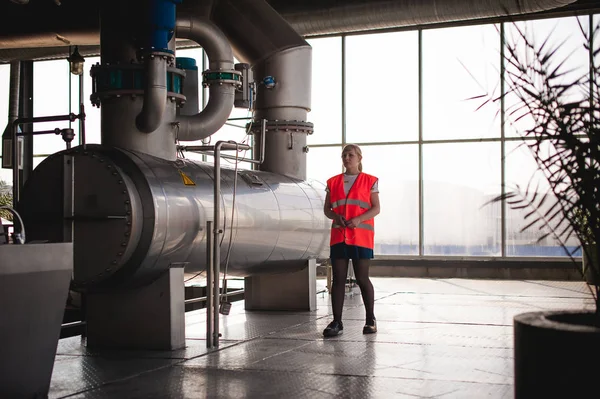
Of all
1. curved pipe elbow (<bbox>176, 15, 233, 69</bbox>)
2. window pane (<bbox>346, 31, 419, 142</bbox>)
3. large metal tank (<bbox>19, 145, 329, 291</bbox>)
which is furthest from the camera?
window pane (<bbox>346, 31, 419, 142</bbox>)

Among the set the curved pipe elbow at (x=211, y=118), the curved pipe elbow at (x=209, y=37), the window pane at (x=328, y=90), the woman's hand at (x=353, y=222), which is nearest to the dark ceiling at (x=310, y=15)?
the curved pipe elbow at (x=209, y=37)

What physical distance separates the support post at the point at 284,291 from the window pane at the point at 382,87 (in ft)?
18.8

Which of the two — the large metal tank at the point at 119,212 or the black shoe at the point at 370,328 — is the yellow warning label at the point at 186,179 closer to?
the large metal tank at the point at 119,212

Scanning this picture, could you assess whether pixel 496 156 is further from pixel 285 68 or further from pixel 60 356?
pixel 60 356

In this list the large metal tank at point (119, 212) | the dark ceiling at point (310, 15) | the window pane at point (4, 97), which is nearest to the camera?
the large metal tank at point (119, 212)

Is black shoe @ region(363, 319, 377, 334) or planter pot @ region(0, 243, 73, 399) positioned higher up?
planter pot @ region(0, 243, 73, 399)

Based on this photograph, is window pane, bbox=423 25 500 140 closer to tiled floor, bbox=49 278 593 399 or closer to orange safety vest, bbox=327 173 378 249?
tiled floor, bbox=49 278 593 399

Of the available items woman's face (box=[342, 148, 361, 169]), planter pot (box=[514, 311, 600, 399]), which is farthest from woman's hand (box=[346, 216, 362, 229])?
planter pot (box=[514, 311, 600, 399])

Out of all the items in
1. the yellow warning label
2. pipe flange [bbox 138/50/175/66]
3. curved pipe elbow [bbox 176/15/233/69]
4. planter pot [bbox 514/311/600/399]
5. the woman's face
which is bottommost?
planter pot [bbox 514/311/600/399]

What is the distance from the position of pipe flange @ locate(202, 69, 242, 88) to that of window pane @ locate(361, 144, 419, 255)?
639 cm

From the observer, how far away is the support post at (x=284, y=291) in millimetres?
6664

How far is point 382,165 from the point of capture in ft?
39.9

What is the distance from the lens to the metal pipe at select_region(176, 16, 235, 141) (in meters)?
5.48

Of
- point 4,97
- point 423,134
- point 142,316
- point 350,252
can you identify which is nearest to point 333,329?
point 350,252
